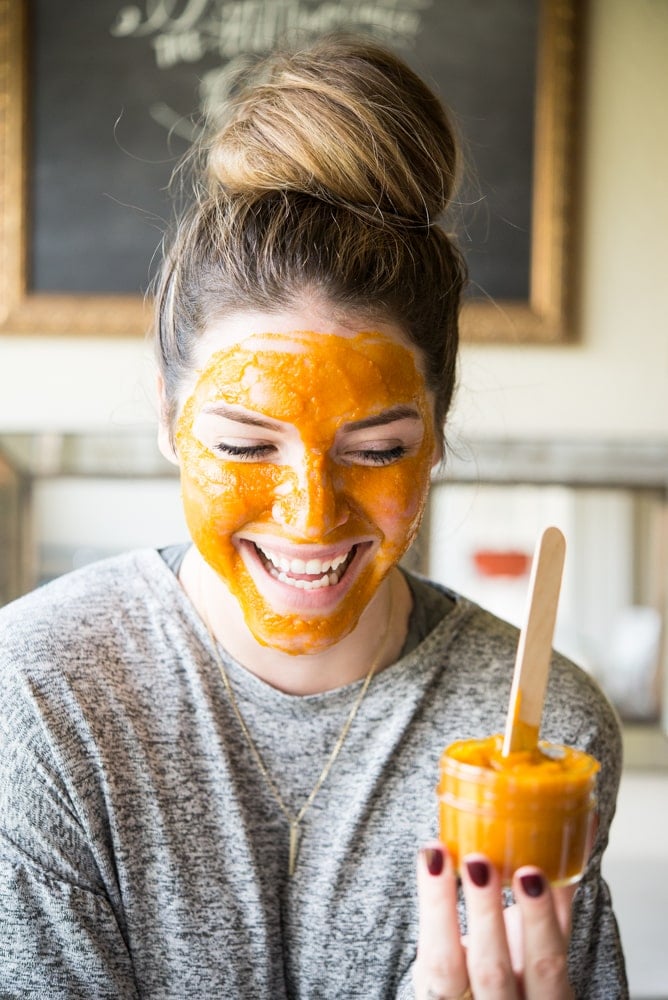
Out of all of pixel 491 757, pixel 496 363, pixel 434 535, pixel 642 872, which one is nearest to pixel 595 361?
pixel 496 363

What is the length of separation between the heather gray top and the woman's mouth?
0.47 ft

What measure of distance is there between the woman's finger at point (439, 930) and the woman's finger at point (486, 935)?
0.03ft

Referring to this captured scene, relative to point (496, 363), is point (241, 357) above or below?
above

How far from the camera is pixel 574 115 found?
7.48 feet

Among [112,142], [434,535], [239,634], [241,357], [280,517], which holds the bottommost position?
[434,535]

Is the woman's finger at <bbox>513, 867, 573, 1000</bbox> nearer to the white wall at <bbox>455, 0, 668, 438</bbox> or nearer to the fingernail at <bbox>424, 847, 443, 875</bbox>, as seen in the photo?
the fingernail at <bbox>424, 847, 443, 875</bbox>

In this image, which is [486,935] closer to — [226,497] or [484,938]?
[484,938]

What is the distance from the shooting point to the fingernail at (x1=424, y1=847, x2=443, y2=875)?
31.9 inches

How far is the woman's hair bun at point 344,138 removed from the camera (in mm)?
1097

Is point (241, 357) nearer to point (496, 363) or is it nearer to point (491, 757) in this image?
point (491, 757)

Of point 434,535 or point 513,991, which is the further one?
point 434,535

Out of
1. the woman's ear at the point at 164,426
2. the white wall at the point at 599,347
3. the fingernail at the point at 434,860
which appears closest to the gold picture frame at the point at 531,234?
the white wall at the point at 599,347

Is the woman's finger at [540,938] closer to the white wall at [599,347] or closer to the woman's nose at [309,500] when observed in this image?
the woman's nose at [309,500]

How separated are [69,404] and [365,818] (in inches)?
55.3
